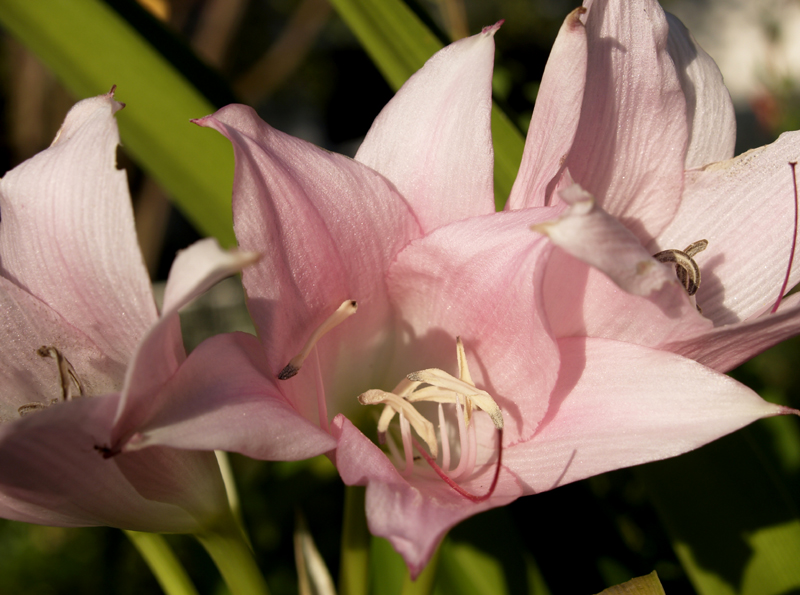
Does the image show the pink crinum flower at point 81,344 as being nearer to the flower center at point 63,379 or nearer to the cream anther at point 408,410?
the flower center at point 63,379

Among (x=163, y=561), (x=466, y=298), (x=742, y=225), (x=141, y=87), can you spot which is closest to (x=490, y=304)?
(x=466, y=298)

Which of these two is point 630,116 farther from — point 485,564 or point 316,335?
point 485,564

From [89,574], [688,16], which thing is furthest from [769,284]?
[688,16]

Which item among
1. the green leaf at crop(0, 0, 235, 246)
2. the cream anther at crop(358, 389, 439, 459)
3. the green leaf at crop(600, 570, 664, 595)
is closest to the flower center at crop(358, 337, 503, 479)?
the cream anther at crop(358, 389, 439, 459)

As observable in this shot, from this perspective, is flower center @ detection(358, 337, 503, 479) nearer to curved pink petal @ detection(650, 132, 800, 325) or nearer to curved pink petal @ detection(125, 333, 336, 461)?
curved pink petal @ detection(125, 333, 336, 461)

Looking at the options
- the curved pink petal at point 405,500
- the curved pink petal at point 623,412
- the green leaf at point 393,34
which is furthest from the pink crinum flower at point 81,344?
the green leaf at point 393,34

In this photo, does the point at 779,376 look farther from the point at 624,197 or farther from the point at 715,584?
the point at 624,197
